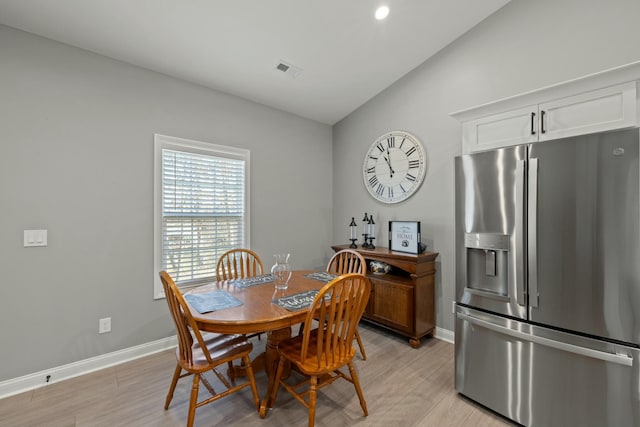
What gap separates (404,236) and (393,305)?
76 centimetres

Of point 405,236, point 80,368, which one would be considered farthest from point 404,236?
point 80,368

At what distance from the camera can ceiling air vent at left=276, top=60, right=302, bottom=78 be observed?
9.47ft

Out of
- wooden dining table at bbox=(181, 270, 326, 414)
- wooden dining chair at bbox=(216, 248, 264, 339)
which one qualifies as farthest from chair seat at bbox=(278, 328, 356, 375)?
wooden dining chair at bbox=(216, 248, 264, 339)

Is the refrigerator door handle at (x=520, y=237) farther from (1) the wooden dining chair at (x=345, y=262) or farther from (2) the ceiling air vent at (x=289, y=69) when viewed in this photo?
(2) the ceiling air vent at (x=289, y=69)

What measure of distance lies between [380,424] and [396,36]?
3295mm

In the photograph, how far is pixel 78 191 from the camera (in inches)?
93.8

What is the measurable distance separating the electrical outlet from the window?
416 mm

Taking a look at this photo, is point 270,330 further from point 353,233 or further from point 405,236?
point 353,233

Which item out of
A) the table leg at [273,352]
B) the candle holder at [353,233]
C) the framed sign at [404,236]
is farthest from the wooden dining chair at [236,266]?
the framed sign at [404,236]

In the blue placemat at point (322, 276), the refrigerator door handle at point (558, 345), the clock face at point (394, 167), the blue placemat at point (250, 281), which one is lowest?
the refrigerator door handle at point (558, 345)

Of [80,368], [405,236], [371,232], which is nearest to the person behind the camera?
[80,368]

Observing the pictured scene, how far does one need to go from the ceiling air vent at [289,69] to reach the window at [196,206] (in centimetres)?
102

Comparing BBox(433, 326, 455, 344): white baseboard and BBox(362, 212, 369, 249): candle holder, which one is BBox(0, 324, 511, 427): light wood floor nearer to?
BBox(433, 326, 455, 344): white baseboard

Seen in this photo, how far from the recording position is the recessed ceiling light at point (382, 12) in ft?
7.97
